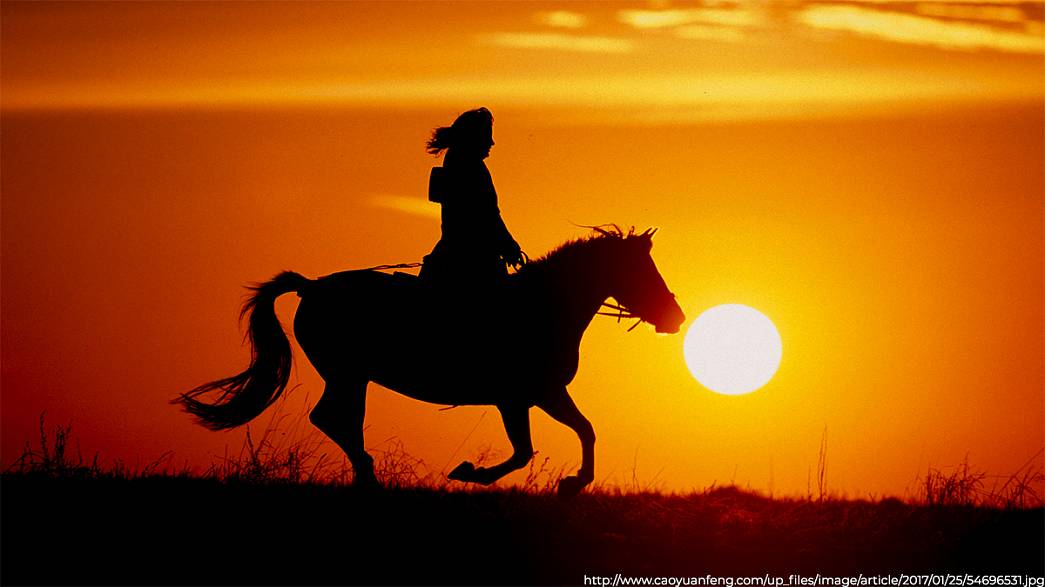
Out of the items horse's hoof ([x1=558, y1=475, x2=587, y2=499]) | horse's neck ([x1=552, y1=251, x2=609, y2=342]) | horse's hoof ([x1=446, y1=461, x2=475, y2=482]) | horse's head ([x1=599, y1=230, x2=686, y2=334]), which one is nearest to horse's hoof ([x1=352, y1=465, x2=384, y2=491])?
horse's hoof ([x1=446, y1=461, x2=475, y2=482])

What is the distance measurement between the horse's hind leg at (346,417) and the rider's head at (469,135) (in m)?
2.04

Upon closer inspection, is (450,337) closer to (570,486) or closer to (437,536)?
(570,486)

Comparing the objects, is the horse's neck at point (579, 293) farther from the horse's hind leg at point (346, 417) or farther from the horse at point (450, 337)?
the horse's hind leg at point (346, 417)

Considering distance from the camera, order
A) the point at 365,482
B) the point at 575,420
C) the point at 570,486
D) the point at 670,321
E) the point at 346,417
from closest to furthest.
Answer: the point at 570,486 → the point at 365,482 → the point at 575,420 → the point at 346,417 → the point at 670,321

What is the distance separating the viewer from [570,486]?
1105 centimetres

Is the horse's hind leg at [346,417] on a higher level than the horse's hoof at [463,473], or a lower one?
higher

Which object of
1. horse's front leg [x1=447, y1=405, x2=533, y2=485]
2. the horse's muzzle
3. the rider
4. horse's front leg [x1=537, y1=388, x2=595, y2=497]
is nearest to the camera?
horse's front leg [x1=447, y1=405, x2=533, y2=485]

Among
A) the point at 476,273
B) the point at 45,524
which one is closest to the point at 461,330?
the point at 476,273

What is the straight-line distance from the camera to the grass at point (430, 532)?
8.70 meters

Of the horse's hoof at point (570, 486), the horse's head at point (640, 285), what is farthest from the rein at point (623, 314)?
the horse's hoof at point (570, 486)

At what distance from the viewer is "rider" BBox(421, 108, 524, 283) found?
11.5 metres

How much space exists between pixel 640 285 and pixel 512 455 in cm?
182

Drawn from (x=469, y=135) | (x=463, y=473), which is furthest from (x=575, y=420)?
(x=469, y=135)

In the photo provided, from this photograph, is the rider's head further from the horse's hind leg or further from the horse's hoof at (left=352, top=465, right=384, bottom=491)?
the horse's hoof at (left=352, top=465, right=384, bottom=491)
